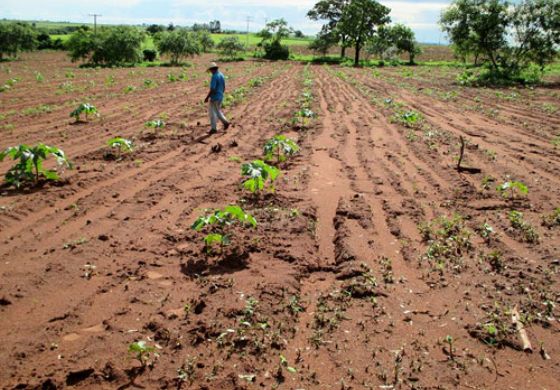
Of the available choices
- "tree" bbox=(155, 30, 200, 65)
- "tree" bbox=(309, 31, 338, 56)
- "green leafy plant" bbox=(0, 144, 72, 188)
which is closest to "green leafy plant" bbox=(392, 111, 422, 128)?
"green leafy plant" bbox=(0, 144, 72, 188)

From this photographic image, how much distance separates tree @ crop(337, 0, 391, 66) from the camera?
49062 millimetres

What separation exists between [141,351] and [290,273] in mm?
1875

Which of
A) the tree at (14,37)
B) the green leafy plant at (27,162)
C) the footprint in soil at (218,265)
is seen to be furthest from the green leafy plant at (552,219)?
the tree at (14,37)

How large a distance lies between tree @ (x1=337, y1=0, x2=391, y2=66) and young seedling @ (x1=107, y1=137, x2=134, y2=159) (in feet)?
143

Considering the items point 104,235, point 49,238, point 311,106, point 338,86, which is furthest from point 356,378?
point 338,86

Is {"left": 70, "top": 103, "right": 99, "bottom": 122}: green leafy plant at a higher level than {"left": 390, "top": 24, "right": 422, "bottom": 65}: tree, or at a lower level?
lower

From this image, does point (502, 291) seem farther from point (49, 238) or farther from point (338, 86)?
point (338, 86)

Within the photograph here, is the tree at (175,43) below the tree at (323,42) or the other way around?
below

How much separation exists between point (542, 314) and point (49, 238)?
558 cm

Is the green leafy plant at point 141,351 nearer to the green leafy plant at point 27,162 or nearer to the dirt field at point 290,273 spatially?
the dirt field at point 290,273

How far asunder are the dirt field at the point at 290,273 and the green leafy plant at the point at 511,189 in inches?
3.1

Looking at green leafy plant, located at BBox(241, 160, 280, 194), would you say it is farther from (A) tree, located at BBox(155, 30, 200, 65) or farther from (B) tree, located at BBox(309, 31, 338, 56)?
(B) tree, located at BBox(309, 31, 338, 56)

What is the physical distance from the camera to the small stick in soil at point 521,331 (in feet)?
12.2

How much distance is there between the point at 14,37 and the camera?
42.3 metres
